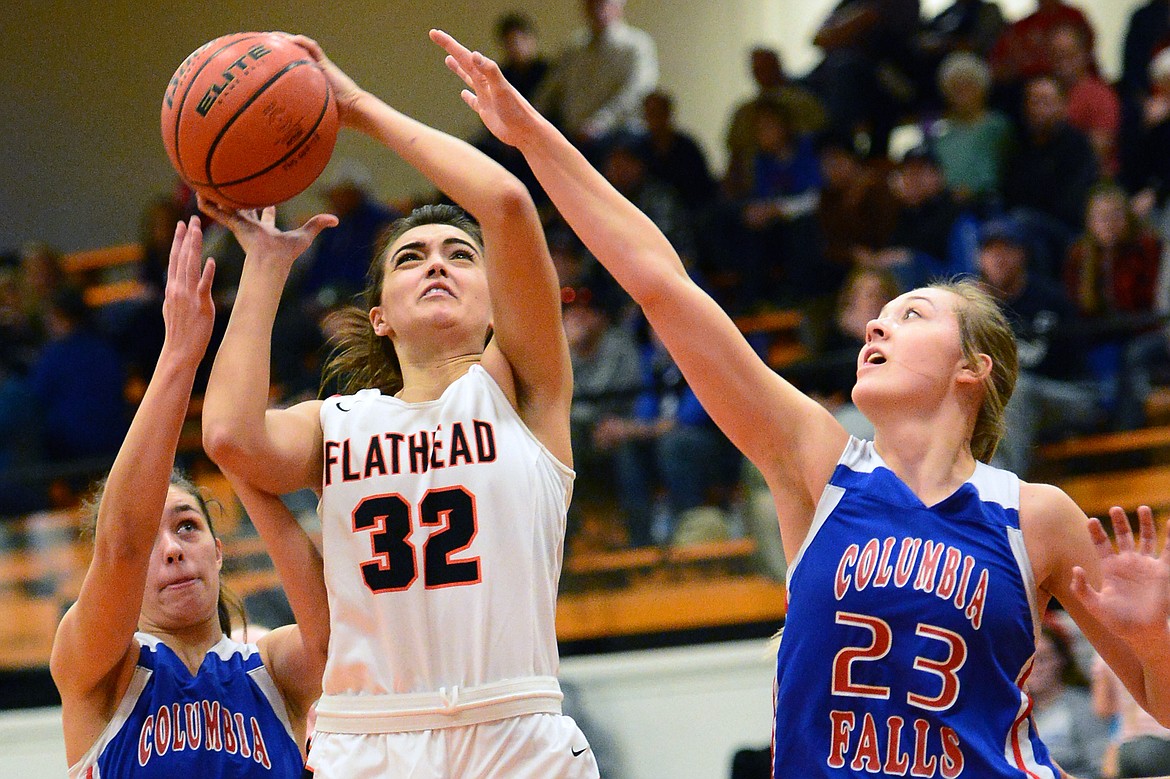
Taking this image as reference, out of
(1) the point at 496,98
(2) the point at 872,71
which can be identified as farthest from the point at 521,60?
(1) the point at 496,98

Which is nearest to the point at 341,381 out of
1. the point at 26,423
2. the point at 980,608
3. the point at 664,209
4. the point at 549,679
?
the point at 549,679

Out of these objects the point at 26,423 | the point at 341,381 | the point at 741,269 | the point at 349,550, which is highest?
the point at 741,269

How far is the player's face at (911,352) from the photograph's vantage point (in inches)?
107

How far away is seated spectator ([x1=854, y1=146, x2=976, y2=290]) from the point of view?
7.27m

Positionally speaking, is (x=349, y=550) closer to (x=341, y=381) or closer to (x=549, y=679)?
(x=549, y=679)

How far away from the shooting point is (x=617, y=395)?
6266mm

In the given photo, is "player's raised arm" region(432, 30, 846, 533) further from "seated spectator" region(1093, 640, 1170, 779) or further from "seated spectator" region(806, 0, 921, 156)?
"seated spectator" region(806, 0, 921, 156)

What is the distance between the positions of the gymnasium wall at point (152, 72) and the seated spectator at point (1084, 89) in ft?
10.3

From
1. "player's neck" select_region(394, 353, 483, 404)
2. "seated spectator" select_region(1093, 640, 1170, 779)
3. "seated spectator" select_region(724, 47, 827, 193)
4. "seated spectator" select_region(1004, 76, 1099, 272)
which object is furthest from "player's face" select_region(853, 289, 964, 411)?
"seated spectator" select_region(724, 47, 827, 193)

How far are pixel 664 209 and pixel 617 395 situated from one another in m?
2.70

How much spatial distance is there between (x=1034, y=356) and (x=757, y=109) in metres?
3.54

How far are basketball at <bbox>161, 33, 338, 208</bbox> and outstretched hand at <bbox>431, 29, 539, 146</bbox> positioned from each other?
0.30 meters

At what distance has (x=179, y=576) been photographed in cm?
312

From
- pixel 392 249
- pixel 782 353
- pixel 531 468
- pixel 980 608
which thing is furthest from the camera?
pixel 782 353
